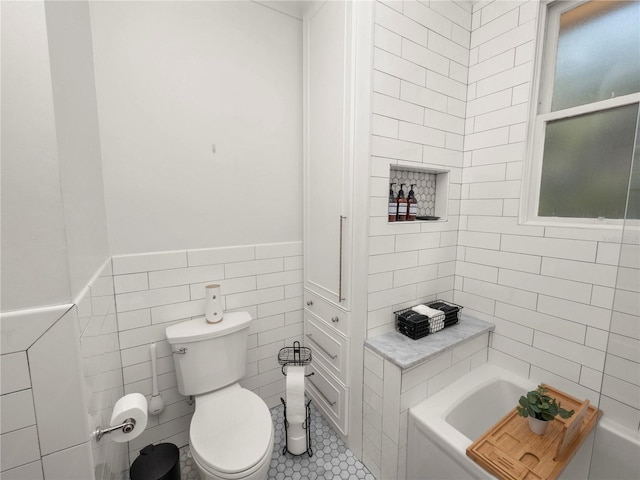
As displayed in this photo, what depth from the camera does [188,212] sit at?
1.48m

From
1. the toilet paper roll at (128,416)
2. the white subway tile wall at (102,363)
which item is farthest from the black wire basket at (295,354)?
the toilet paper roll at (128,416)

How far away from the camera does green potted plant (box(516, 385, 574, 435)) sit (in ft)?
3.74

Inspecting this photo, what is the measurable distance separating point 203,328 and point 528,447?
1588 mm

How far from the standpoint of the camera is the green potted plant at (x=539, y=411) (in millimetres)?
1141

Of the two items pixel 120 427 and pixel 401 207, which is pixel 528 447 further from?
pixel 120 427

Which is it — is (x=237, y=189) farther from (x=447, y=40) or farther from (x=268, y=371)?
(x=447, y=40)

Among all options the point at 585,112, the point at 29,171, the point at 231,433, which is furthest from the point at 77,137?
the point at 585,112

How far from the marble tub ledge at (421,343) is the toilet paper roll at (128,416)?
101 cm

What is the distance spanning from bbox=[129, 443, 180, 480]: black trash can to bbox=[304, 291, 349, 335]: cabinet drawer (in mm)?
964

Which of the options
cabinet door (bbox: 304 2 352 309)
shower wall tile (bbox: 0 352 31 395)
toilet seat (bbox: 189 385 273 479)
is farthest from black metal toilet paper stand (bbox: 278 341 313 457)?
shower wall tile (bbox: 0 352 31 395)

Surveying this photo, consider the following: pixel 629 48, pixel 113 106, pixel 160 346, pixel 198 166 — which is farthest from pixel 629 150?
pixel 160 346

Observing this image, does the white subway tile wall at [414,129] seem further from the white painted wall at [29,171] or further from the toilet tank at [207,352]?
the white painted wall at [29,171]

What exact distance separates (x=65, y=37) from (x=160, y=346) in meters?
1.38

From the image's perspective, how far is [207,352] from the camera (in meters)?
1.42
